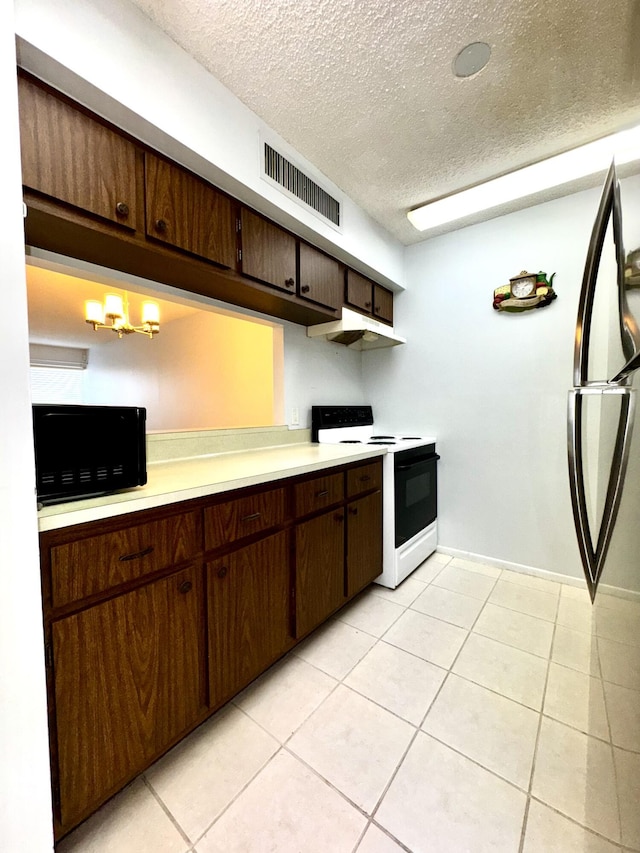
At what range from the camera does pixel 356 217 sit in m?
2.12

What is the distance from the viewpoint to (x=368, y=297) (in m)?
2.43

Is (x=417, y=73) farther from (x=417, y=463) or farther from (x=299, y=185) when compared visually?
(x=417, y=463)

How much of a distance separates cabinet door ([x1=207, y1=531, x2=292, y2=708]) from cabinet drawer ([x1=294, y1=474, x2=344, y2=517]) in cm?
15

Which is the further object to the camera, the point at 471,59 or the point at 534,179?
the point at 534,179

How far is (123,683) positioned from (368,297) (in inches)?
95.3

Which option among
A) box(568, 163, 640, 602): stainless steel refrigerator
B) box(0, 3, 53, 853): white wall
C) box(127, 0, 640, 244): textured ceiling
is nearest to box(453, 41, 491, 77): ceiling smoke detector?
box(127, 0, 640, 244): textured ceiling

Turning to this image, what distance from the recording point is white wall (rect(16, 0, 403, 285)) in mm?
912

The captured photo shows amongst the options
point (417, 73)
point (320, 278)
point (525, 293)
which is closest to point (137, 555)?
point (320, 278)

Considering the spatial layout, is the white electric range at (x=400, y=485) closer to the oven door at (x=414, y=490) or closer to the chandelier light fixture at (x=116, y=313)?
the oven door at (x=414, y=490)

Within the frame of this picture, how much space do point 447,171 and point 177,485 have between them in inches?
85.7

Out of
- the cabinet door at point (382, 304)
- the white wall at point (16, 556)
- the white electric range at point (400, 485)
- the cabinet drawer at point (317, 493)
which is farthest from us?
the cabinet door at point (382, 304)

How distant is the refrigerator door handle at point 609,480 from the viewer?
894 mm

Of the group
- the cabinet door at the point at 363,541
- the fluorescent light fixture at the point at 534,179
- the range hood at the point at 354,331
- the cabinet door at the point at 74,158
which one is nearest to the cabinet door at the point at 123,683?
the cabinet door at the point at 363,541

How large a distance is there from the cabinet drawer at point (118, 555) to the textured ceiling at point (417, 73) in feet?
5.49
